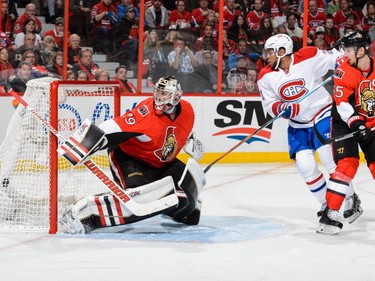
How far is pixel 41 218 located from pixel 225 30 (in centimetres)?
361

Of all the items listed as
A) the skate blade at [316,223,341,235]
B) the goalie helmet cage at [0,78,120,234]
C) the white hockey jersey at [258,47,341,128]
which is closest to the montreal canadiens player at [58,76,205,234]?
the goalie helmet cage at [0,78,120,234]

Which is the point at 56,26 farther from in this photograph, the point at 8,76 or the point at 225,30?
the point at 225,30

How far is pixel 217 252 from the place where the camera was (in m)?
4.48

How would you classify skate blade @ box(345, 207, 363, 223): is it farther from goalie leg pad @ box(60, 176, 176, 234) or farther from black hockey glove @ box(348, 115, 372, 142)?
goalie leg pad @ box(60, 176, 176, 234)

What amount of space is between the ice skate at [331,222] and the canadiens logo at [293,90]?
2.40ft

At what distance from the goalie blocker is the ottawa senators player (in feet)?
2.31

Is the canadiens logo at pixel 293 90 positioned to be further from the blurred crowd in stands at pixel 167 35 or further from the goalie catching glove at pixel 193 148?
the blurred crowd in stands at pixel 167 35

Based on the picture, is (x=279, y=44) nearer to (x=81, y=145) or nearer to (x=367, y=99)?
(x=367, y=99)

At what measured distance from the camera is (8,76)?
24.3 ft

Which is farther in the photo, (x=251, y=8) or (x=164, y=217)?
(x=251, y=8)

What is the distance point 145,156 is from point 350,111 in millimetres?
1062

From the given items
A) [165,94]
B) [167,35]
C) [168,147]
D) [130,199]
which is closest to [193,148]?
[168,147]

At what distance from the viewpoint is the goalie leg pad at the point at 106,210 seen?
4812 mm

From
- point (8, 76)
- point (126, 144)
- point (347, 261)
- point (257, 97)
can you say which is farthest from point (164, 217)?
point (257, 97)
